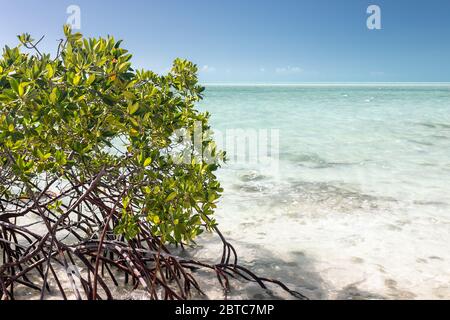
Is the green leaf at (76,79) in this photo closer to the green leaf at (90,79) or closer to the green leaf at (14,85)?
the green leaf at (90,79)

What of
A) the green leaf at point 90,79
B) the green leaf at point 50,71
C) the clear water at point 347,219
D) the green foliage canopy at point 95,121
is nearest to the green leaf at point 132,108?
the green foliage canopy at point 95,121

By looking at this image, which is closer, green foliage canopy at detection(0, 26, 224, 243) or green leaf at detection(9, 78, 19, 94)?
green leaf at detection(9, 78, 19, 94)

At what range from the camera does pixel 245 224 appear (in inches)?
172

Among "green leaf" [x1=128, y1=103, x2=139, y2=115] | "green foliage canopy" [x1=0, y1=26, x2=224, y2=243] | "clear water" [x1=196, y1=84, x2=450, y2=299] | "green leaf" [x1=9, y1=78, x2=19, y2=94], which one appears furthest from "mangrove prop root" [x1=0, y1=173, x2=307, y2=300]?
"green leaf" [x1=9, y1=78, x2=19, y2=94]

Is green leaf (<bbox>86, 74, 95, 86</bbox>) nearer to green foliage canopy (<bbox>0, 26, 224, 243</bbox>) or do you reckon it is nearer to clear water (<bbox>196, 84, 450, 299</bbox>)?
green foliage canopy (<bbox>0, 26, 224, 243</bbox>)

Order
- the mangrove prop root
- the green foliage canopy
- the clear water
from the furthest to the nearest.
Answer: the clear water → the mangrove prop root → the green foliage canopy


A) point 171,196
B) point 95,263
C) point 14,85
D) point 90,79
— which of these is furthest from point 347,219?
point 14,85

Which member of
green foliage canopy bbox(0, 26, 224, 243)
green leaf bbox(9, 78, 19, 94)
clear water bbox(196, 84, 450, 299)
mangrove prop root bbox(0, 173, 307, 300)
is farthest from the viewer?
clear water bbox(196, 84, 450, 299)

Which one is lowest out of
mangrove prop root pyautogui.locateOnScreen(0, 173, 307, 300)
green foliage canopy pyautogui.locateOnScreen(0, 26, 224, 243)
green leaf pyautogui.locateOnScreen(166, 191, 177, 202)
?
mangrove prop root pyautogui.locateOnScreen(0, 173, 307, 300)

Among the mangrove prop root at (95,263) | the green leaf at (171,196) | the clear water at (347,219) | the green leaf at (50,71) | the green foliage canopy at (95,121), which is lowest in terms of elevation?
the clear water at (347,219)

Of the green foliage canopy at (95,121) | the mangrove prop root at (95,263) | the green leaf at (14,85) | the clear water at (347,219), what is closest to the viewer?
the green leaf at (14,85)

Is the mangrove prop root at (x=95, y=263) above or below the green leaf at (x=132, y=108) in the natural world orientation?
below

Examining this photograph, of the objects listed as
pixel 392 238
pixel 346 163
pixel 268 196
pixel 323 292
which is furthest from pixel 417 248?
pixel 346 163

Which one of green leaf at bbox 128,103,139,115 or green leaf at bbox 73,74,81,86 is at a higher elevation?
green leaf at bbox 73,74,81,86
